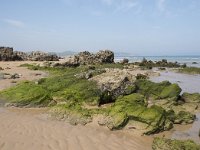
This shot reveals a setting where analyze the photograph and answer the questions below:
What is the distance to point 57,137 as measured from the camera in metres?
8.90

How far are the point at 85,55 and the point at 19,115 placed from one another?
37338mm

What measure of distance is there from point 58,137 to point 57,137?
3 cm

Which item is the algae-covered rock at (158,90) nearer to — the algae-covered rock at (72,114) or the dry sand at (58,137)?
the algae-covered rock at (72,114)

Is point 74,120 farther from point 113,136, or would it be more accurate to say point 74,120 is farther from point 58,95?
point 58,95

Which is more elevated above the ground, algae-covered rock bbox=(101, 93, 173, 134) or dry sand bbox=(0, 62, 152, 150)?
algae-covered rock bbox=(101, 93, 173, 134)

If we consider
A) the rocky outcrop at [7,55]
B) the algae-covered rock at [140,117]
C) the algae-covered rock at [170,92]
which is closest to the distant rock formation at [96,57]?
the rocky outcrop at [7,55]

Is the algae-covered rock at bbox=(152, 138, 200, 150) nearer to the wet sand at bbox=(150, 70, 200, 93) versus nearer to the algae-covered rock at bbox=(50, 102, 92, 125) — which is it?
the algae-covered rock at bbox=(50, 102, 92, 125)

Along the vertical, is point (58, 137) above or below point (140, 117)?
below

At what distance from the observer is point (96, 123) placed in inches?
410

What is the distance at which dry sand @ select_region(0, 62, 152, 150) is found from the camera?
8.20m

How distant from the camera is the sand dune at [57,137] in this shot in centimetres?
820

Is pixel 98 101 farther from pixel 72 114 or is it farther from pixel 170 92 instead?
pixel 170 92

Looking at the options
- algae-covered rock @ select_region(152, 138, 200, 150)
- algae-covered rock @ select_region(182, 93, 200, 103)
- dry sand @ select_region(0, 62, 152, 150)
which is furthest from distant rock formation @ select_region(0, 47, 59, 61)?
algae-covered rock @ select_region(152, 138, 200, 150)

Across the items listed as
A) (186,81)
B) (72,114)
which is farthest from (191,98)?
(186,81)
